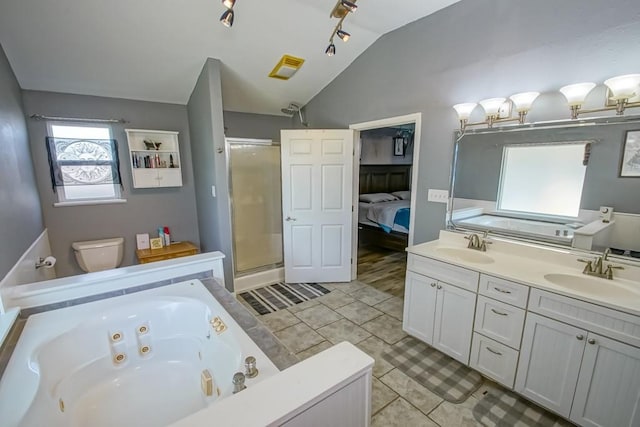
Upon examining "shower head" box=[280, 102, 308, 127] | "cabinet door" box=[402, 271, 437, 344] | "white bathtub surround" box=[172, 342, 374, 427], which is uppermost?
"shower head" box=[280, 102, 308, 127]

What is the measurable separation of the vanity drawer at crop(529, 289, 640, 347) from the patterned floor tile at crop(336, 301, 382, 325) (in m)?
1.41

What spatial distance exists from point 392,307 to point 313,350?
1.07 m

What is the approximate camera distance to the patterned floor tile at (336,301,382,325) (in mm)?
2705

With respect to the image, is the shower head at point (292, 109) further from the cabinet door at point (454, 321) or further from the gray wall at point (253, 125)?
the cabinet door at point (454, 321)

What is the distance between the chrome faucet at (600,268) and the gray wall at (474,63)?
3.13ft

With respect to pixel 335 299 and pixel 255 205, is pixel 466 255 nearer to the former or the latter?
pixel 335 299

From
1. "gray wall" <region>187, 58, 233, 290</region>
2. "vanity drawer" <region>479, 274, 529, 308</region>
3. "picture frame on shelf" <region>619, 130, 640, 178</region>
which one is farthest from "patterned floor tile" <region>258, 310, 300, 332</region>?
"picture frame on shelf" <region>619, 130, 640, 178</region>

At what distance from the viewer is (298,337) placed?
7.94 ft

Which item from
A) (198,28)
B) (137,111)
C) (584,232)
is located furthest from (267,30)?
(584,232)

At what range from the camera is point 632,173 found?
1650mm

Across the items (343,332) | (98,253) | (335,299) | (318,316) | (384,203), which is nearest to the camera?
(343,332)

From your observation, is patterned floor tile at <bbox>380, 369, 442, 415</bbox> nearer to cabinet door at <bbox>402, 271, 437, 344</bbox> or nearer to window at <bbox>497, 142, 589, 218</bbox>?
cabinet door at <bbox>402, 271, 437, 344</bbox>

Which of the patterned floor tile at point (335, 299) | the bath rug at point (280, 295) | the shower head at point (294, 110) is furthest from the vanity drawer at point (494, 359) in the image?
the shower head at point (294, 110)

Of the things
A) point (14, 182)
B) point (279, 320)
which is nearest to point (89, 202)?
point (14, 182)
